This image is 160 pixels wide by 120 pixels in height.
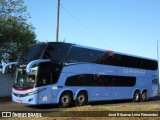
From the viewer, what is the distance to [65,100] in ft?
64.8

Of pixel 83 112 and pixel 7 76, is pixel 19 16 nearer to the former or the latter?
pixel 7 76

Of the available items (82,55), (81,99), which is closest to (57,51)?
(82,55)

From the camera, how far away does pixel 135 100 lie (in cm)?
2673

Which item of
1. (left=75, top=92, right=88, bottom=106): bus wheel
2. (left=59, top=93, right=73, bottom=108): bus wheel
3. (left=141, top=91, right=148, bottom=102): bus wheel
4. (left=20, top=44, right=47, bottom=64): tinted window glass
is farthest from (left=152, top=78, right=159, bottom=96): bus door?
(left=20, top=44, right=47, bottom=64): tinted window glass

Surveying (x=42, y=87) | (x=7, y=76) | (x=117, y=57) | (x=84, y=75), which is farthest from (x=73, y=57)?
(x=7, y=76)

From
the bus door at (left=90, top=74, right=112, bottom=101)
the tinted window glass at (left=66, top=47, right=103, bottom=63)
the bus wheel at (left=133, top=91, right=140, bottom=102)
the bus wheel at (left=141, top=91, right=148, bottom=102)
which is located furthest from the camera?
the bus wheel at (left=141, top=91, right=148, bottom=102)

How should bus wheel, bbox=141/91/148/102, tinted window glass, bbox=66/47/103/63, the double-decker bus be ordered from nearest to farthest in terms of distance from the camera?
the double-decker bus
tinted window glass, bbox=66/47/103/63
bus wheel, bbox=141/91/148/102

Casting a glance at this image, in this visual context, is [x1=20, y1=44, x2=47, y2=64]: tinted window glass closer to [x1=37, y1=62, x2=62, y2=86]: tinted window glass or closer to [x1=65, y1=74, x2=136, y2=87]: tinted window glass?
[x1=37, y1=62, x2=62, y2=86]: tinted window glass

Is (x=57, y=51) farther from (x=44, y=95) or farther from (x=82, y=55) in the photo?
(x=44, y=95)

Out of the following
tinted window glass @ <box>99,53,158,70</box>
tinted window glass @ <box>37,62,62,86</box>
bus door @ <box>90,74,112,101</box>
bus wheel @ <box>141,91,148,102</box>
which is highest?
tinted window glass @ <box>99,53,158,70</box>

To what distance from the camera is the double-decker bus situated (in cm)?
1836

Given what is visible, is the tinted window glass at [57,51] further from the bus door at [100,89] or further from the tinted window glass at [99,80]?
the bus door at [100,89]

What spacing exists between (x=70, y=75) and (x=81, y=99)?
1966 mm

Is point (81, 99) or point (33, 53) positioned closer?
point (33, 53)
